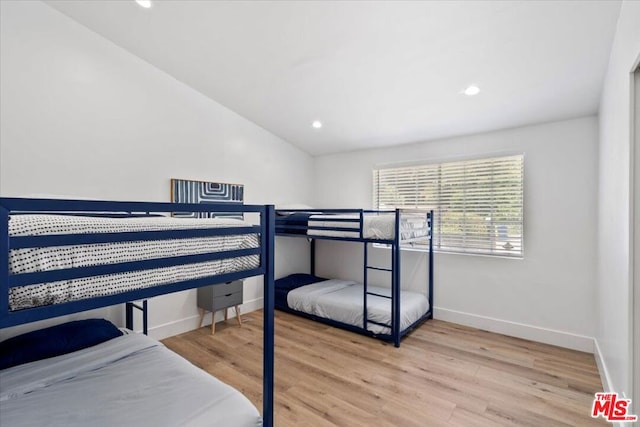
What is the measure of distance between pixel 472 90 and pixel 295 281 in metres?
3.04

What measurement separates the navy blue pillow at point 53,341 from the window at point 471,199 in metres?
3.33

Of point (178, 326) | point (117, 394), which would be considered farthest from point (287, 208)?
point (117, 394)

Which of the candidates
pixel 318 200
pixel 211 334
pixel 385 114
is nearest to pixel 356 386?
pixel 211 334

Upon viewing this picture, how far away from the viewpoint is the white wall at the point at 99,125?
7.45 ft

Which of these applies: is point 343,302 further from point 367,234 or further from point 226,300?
point 226,300

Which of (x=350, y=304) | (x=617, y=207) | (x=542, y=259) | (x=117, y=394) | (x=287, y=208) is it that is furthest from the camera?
(x=287, y=208)

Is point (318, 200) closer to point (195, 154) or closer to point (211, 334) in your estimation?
point (195, 154)

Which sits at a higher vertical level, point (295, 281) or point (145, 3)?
point (145, 3)

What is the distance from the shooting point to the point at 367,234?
319cm

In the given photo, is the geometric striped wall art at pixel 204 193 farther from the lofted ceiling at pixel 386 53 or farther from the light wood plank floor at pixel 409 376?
the light wood plank floor at pixel 409 376

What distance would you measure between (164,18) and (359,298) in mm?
3158

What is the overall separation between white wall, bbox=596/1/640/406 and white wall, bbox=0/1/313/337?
3.37 metres

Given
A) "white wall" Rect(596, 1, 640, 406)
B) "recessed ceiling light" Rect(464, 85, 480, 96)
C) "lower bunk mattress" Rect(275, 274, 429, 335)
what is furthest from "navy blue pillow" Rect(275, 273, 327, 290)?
"white wall" Rect(596, 1, 640, 406)

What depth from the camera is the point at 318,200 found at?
484 centimetres
